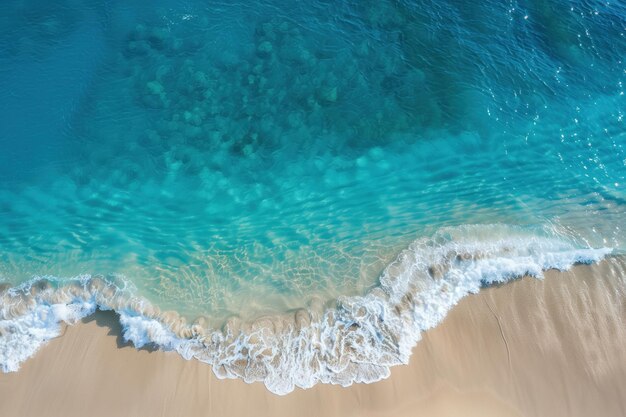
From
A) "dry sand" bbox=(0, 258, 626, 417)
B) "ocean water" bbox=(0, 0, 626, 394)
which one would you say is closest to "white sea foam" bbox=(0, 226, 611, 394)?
"ocean water" bbox=(0, 0, 626, 394)

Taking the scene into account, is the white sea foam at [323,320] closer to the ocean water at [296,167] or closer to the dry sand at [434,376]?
the ocean water at [296,167]

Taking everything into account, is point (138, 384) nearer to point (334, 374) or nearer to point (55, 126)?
point (334, 374)

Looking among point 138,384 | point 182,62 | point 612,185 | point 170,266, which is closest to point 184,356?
point 138,384

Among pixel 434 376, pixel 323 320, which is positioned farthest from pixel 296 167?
pixel 434 376

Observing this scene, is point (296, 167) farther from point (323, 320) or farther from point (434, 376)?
point (434, 376)

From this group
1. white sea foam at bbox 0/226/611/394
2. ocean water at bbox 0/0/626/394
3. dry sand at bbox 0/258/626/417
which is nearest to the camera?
dry sand at bbox 0/258/626/417

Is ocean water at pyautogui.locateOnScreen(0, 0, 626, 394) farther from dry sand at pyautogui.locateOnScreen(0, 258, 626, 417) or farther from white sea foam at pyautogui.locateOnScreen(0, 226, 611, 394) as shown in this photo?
dry sand at pyautogui.locateOnScreen(0, 258, 626, 417)
